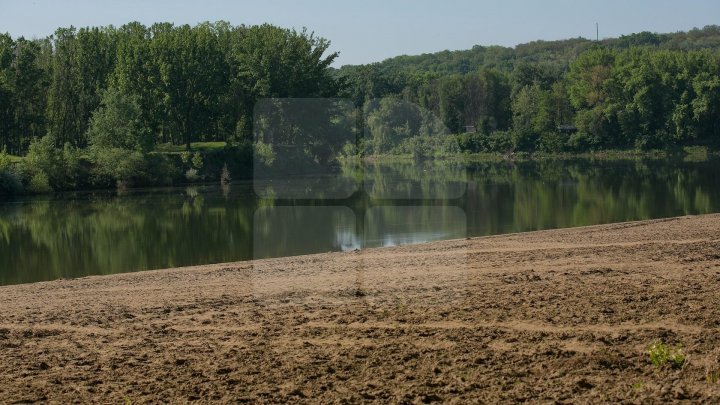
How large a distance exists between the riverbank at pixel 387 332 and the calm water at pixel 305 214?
6.75 m

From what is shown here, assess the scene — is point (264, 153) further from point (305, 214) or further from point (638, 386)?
point (638, 386)

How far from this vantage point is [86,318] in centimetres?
1227

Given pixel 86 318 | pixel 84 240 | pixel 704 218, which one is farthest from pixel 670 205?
pixel 86 318

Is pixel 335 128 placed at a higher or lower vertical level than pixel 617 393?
higher

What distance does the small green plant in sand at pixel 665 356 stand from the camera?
26.9ft

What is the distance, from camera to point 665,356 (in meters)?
8.28

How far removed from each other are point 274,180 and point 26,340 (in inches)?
1533

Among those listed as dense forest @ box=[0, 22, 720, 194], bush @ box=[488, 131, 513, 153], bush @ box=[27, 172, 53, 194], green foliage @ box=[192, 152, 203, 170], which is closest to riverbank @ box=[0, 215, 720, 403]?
dense forest @ box=[0, 22, 720, 194]

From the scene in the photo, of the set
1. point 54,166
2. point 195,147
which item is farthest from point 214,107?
point 54,166

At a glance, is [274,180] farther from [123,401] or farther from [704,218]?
[123,401]

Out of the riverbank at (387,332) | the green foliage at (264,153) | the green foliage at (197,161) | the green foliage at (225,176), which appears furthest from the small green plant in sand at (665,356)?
the green foliage at (197,161)

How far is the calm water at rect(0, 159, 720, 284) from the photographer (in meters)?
23.2

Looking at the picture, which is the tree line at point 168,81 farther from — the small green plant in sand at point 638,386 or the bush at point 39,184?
the small green plant in sand at point 638,386

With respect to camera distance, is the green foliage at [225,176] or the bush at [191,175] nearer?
the green foliage at [225,176]
